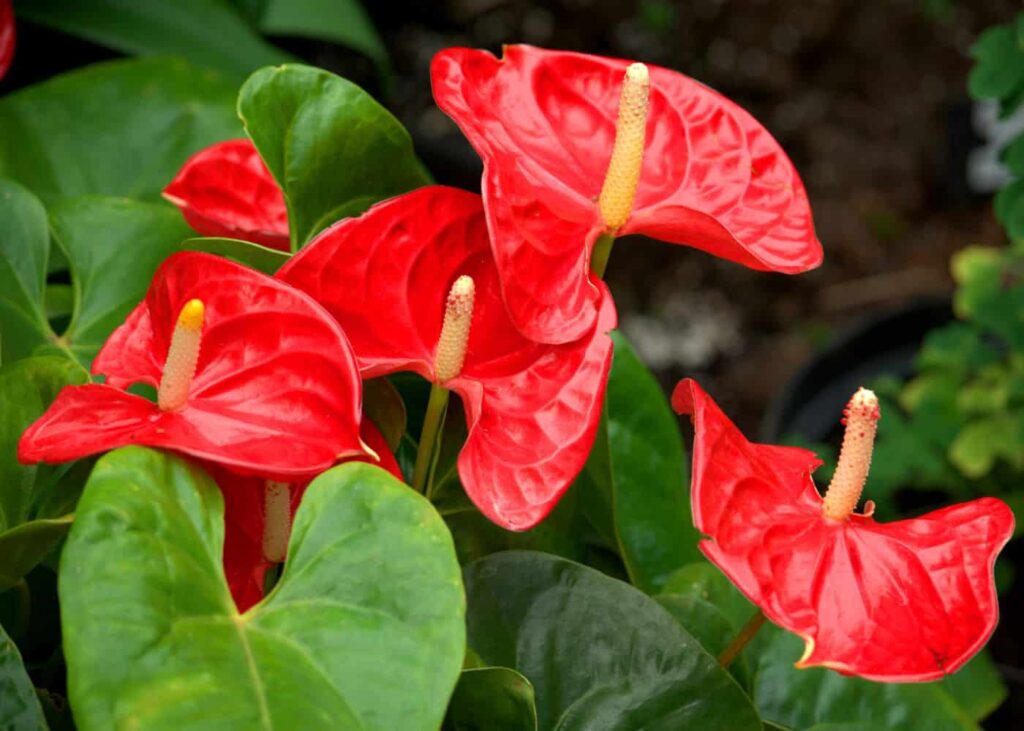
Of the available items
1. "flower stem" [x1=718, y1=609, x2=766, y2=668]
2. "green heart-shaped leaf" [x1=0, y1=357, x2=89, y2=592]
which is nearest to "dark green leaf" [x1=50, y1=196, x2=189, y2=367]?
"green heart-shaped leaf" [x1=0, y1=357, x2=89, y2=592]

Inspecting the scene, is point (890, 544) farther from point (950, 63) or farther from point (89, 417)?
point (950, 63)

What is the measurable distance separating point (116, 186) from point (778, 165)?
0.49 m

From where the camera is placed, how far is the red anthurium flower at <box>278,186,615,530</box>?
1.69 feet

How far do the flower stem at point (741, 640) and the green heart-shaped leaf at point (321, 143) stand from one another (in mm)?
280

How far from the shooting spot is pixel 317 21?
50.0 inches

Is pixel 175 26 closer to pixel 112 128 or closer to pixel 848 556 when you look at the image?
pixel 112 128

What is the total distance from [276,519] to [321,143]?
0.19 m

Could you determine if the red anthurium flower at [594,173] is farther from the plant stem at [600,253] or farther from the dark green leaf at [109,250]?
the dark green leaf at [109,250]

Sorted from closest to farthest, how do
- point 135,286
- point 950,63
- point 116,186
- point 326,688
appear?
1. point 326,688
2. point 135,286
3. point 116,186
4. point 950,63

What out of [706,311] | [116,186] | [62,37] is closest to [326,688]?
[116,186]

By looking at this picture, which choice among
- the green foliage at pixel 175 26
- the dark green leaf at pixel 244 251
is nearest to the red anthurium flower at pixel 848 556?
the dark green leaf at pixel 244 251

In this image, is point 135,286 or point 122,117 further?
point 122,117

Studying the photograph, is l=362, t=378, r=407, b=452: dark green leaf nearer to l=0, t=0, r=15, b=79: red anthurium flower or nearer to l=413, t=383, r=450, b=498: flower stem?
l=413, t=383, r=450, b=498: flower stem

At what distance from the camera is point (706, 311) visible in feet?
6.37
